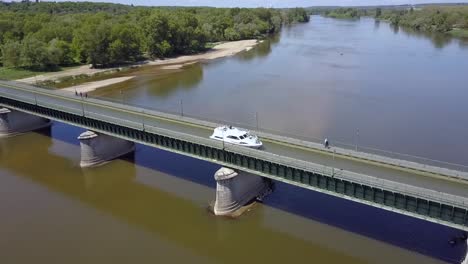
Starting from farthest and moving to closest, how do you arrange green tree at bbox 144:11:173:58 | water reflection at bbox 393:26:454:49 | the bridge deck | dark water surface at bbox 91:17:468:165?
1. water reflection at bbox 393:26:454:49
2. green tree at bbox 144:11:173:58
3. dark water surface at bbox 91:17:468:165
4. the bridge deck

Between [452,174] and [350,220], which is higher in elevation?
[452,174]

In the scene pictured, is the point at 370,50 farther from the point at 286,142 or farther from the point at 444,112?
the point at 286,142

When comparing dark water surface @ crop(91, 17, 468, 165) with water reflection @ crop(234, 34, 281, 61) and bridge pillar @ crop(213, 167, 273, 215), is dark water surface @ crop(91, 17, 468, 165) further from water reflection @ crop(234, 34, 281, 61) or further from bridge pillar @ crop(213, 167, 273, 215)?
bridge pillar @ crop(213, 167, 273, 215)

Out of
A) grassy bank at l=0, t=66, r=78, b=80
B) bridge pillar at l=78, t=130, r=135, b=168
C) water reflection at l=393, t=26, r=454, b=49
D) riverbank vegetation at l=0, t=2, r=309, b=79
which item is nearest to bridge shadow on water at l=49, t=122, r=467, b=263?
bridge pillar at l=78, t=130, r=135, b=168

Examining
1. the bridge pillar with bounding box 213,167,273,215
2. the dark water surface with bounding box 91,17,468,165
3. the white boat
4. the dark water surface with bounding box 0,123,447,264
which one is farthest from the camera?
the dark water surface with bounding box 91,17,468,165

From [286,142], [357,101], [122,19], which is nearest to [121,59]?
[122,19]

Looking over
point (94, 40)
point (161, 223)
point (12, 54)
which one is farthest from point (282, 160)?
point (12, 54)

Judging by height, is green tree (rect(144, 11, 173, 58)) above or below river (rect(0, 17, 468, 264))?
above

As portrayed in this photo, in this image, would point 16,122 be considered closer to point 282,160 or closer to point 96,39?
point 282,160
